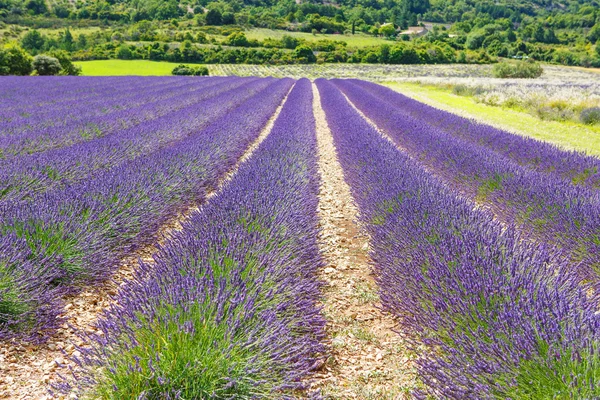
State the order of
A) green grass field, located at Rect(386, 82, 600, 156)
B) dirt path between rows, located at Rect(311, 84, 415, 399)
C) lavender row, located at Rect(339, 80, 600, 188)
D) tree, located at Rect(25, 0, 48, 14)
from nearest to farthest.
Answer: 1. dirt path between rows, located at Rect(311, 84, 415, 399)
2. lavender row, located at Rect(339, 80, 600, 188)
3. green grass field, located at Rect(386, 82, 600, 156)
4. tree, located at Rect(25, 0, 48, 14)

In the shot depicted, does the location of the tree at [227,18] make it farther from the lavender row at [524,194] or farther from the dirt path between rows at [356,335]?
the dirt path between rows at [356,335]

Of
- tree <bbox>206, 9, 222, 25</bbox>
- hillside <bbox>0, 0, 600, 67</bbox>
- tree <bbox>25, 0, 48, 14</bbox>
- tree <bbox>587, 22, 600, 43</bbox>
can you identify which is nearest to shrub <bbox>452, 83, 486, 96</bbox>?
hillside <bbox>0, 0, 600, 67</bbox>

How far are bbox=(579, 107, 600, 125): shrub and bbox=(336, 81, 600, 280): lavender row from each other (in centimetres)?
679

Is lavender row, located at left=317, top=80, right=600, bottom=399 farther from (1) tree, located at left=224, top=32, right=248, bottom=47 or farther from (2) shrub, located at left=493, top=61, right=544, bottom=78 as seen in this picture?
(1) tree, located at left=224, top=32, right=248, bottom=47

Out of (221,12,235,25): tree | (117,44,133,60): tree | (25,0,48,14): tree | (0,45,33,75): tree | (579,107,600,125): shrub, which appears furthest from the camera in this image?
(25,0,48,14): tree

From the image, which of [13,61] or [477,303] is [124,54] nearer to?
[13,61]

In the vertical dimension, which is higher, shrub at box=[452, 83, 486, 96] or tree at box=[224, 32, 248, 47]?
tree at box=[224, 32, 248, 47]

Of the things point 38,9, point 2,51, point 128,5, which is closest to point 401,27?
point 128,5

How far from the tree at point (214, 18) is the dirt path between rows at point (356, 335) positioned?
92.0m

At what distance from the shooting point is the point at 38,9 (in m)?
91.8

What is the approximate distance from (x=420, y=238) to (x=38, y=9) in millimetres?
113045

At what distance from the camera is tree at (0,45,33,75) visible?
28406 mm

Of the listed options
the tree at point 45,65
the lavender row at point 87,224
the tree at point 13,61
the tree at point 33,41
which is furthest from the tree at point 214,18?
the lavender row at point 87,224

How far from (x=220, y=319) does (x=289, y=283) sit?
0.70 meters
